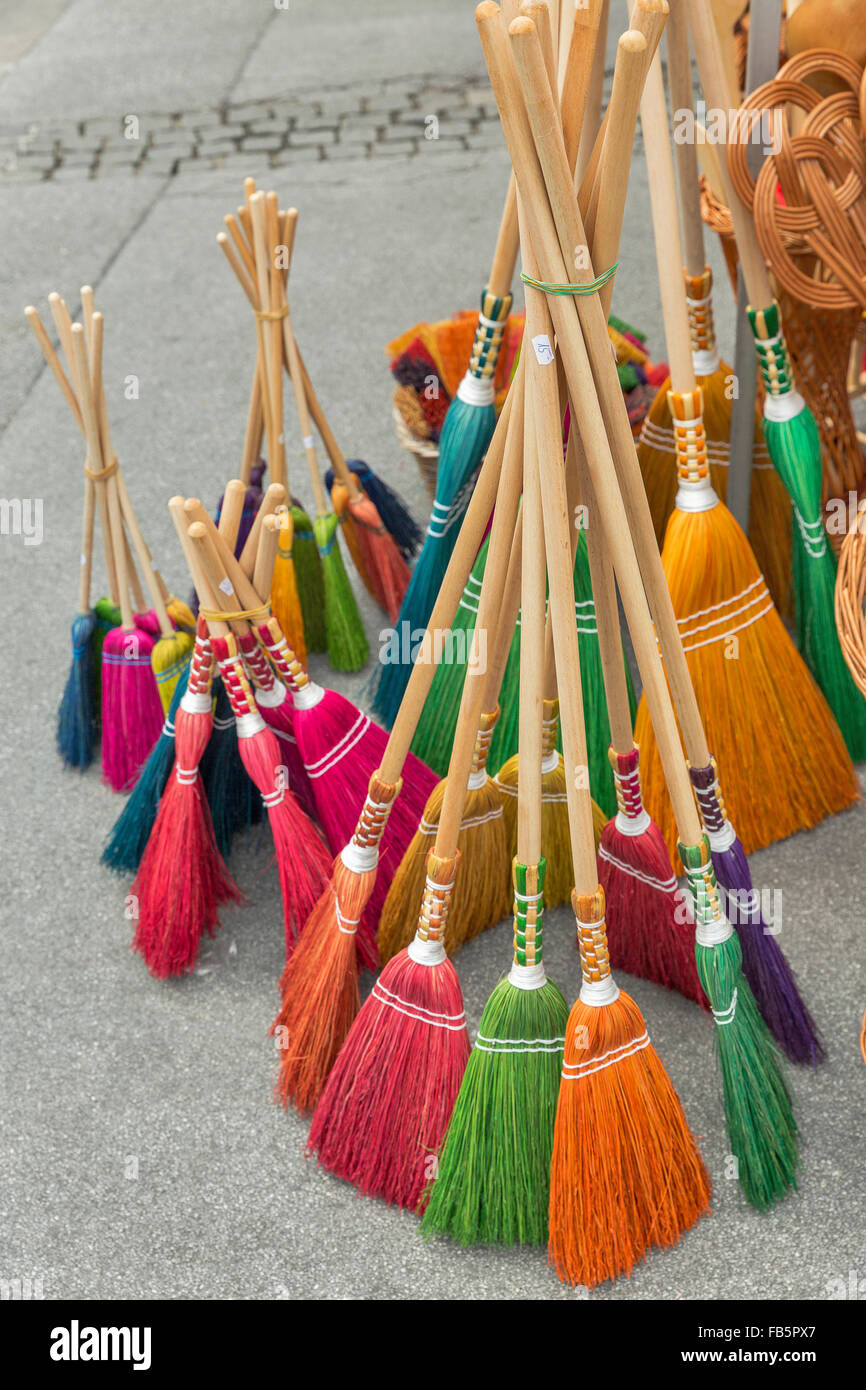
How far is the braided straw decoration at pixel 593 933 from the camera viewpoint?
1.79 m

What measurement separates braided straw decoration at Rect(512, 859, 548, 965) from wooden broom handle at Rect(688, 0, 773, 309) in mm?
1095

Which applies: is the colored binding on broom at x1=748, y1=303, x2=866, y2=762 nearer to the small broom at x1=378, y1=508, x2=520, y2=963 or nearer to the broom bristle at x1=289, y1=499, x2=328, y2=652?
the small broom at x1=378, y1=508, x2=520, y2=963

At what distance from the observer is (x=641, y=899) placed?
7.09 feet

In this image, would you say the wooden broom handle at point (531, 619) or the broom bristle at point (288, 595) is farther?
the broom bristle at point (288, 595)

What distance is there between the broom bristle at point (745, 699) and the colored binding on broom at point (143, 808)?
0.81 m

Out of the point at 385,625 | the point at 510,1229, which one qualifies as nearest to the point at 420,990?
the point at 510,1229

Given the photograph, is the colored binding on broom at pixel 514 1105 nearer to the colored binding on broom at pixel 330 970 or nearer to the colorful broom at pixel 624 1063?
the colorful broom at pixel 624 1063

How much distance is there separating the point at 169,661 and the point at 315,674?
54cm

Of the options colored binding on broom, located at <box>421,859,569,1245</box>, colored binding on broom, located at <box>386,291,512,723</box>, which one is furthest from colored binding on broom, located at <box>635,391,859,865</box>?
colored binding on broom, located at <box>421,859,569,1245</box>

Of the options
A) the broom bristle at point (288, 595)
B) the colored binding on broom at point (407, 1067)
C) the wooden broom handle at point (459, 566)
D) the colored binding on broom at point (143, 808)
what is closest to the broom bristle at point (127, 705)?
the colored binding on broom at point (143, 808)

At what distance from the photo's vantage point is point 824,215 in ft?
7.15

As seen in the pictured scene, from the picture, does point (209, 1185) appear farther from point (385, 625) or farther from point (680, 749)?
point (385, 625)

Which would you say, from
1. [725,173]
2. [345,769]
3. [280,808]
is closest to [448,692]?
[345,769]

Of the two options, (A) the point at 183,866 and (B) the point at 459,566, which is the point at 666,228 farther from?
Result: (A) the point at 183,866
